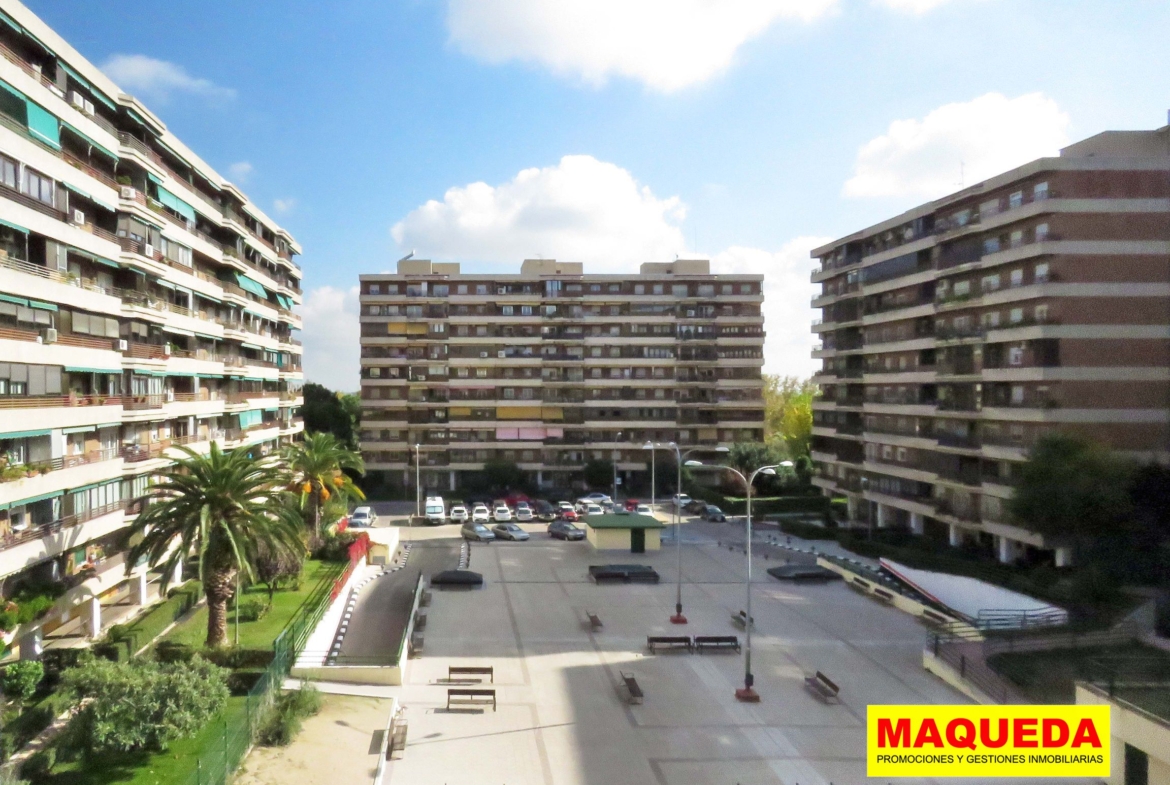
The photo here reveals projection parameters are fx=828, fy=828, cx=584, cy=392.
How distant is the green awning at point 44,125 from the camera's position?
84.2 feet

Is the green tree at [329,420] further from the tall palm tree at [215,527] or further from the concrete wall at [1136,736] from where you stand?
the concrete wall at [1136,736]

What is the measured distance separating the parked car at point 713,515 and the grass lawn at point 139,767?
167ft

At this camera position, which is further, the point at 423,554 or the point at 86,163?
the point at 423,554

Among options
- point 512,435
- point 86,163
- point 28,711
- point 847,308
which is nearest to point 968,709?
point 28,711

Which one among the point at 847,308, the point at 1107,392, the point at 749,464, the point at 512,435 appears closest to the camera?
the point at 1107,392

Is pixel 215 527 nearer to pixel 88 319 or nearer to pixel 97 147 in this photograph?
pixel 88 319

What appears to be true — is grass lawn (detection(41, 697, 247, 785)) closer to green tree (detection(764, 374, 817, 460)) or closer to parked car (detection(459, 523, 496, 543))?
parked car (detection(459, 523, 496, 543))

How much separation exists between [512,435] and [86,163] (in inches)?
2117

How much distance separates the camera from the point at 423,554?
51.9m

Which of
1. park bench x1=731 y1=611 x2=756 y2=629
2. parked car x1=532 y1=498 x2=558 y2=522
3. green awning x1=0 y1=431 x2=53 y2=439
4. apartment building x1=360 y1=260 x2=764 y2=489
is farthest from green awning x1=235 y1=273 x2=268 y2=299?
park bench x1=731 y1=611 x2=756 y2=629

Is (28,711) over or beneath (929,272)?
beneath

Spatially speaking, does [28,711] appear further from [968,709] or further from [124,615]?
[968,709]

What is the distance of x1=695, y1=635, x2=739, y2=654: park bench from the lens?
1222 inches

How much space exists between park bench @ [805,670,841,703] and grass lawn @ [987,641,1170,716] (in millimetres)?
5947
